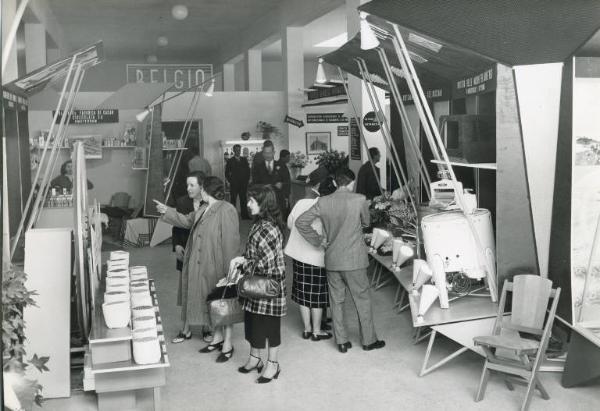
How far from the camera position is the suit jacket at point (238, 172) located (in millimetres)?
13812

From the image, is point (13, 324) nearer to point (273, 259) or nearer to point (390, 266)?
point (273, 259)

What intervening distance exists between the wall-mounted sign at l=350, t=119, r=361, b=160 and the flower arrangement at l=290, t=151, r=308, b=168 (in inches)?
135

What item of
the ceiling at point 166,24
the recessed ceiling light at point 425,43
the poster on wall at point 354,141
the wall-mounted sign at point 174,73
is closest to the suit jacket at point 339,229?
the recessed ceiling light at point 425,43

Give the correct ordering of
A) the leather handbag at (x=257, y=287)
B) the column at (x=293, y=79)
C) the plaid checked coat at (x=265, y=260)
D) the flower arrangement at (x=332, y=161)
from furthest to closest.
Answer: the column at (x=293, y=79)
the flower arrangement at (x=332, y=161)
the plaid checked coat at (x=265, y=260)
the leather handbag at (x=257, y=287)

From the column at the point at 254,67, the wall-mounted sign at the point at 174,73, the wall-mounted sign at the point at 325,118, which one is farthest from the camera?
the wall-mounted sign at the point at 174,73

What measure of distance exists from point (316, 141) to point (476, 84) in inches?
335

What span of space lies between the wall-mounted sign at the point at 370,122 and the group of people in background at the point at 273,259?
392 centimetres

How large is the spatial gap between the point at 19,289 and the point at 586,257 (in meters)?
3.79

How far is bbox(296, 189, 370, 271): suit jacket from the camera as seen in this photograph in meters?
5.70

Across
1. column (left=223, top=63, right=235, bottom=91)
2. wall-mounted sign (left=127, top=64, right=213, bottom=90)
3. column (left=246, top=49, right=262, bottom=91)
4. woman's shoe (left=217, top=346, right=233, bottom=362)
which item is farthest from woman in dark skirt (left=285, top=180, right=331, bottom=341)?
column (left=223, top=63, right=235, bottom=91)

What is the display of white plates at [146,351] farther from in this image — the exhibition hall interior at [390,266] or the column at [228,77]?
the column at [228,77]

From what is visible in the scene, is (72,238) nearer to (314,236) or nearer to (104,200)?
(314,236)

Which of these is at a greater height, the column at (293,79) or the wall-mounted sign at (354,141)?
the column at (293,79)

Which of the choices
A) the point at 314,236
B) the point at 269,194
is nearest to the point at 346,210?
the point at 314,236
